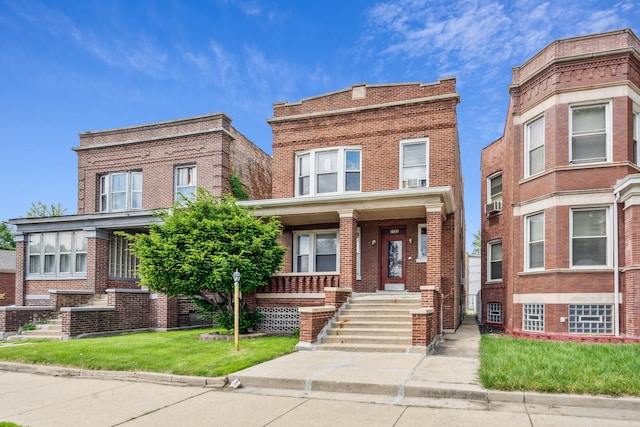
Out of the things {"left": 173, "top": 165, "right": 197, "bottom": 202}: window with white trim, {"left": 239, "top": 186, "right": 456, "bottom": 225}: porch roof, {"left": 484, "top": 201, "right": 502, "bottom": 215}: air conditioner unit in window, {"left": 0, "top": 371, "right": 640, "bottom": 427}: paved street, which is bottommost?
{"left": 0, "top": 371, "right": 640, "bottom": 427}: paved street

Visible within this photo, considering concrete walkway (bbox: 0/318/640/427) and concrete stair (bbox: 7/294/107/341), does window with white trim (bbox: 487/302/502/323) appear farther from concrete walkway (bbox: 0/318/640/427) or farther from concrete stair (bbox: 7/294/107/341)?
concrete stair (bbox: 7/294/107/341)

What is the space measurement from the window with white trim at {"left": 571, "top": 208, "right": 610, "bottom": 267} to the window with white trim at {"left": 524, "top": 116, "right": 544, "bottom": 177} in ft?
6.20

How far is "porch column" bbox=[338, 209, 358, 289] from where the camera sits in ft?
47.6

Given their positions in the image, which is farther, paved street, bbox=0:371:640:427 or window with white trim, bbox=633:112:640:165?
window with white trim, bbox=633:112:640:165

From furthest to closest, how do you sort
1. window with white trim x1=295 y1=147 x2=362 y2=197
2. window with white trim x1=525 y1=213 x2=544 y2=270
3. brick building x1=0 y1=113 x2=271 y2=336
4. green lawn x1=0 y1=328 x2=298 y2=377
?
brick building x1=0 y1=113 x2=271 y2=336, window with white trim x1=295 y1=147 x2=362 y2=197, window with white trim x1=525 y1=213 x2=544 y2=270, green lawn x1=0 y1=328 x2=298 y2=377

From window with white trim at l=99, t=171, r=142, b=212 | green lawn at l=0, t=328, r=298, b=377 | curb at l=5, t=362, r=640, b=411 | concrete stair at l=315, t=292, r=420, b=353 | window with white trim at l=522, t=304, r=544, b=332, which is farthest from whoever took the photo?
window with white trim at l=99, t=171, r=142, b=212

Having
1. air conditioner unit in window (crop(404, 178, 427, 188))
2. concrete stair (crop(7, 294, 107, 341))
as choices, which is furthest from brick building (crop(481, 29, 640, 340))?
concrete stair (crop(7, 294, 107, 341))

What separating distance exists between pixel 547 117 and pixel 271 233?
8752 millimetres

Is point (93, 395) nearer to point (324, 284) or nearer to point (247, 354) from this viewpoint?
point (247, 354)

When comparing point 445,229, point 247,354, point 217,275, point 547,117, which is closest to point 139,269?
point 217,275

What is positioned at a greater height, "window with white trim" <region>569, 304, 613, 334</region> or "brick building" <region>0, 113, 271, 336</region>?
"brick building" <region>0, 113, 271, 336</region>

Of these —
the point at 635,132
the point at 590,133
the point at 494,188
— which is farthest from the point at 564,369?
the point at 494,188

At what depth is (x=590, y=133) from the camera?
1419 centimetres

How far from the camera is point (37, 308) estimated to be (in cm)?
1667
